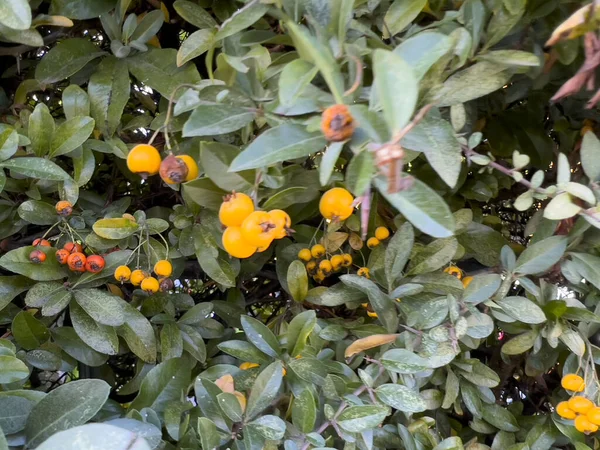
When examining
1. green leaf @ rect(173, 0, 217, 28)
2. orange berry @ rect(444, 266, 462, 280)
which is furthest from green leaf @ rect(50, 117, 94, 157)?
orange berry @ rect(444, 266, 462, 280)

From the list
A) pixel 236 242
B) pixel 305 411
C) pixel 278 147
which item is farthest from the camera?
pixel 305 411

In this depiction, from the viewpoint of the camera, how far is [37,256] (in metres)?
0.85

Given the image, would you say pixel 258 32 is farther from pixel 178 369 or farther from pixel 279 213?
pixel 178 369

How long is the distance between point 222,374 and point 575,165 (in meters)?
0.82

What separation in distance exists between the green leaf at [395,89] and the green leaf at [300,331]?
0.48 metres

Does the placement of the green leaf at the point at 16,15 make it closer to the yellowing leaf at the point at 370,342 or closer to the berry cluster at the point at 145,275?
the berry cluster at the point at 145,275

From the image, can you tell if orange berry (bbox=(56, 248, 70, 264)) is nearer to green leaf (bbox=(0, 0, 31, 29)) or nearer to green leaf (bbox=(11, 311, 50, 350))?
green leaf (bbox=(11, 311, 50, 350))

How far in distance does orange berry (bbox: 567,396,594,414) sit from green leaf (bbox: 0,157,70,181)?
0.96m

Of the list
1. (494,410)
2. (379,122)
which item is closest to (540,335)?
(494,410)

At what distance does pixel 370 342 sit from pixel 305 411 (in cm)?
16

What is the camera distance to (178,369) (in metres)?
0.87

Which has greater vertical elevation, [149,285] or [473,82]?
[473,82]

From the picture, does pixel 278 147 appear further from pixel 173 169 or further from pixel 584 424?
pixel 584 424

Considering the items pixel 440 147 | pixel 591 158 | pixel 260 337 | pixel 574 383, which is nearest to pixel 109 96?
pixel 260 337
